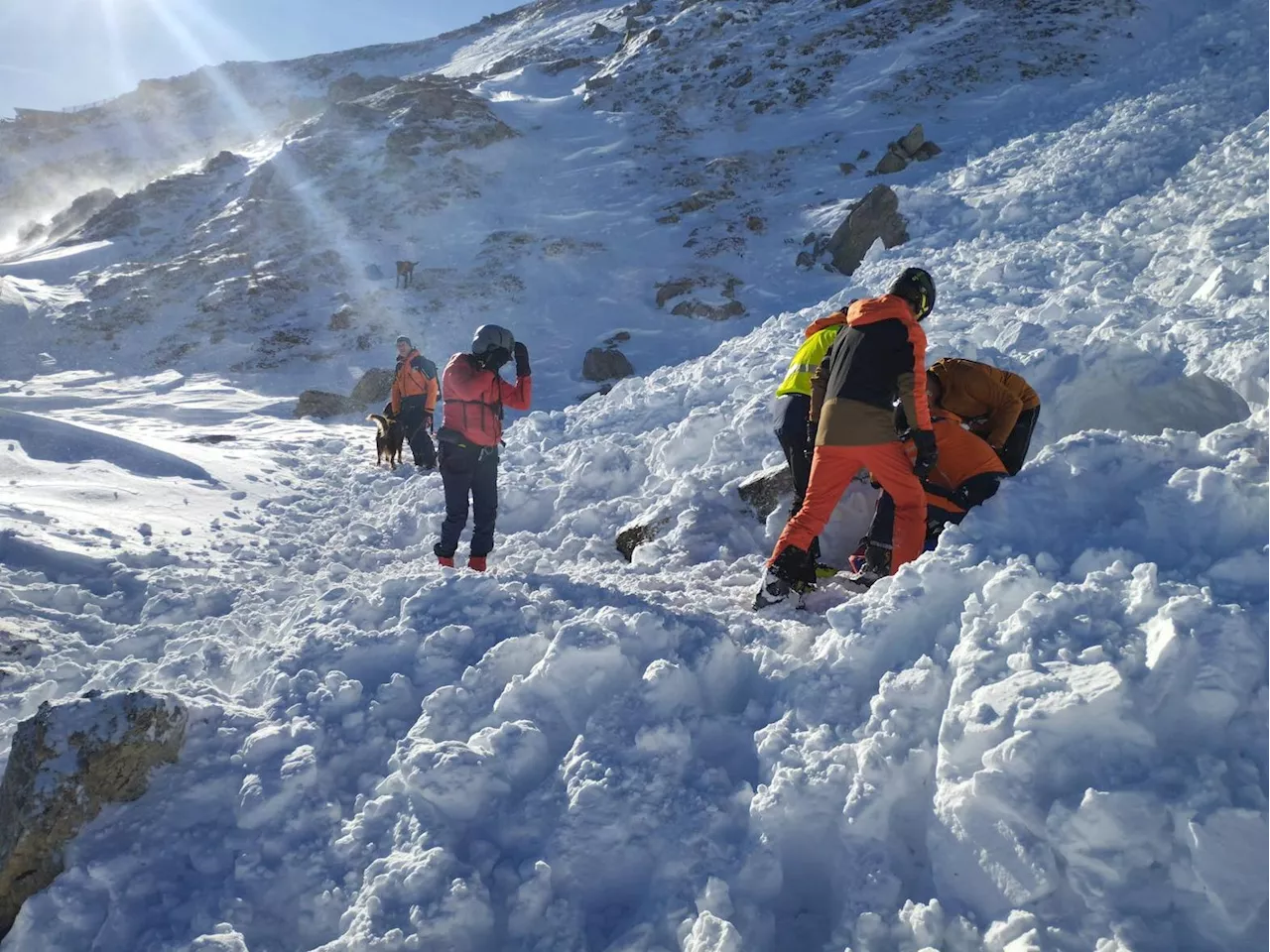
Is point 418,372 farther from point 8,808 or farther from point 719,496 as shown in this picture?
point 8,808

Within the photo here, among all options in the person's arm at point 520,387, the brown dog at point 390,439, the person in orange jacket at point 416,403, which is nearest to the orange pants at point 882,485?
the person's arm at point 520,387

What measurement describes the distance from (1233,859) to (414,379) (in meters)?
10.5

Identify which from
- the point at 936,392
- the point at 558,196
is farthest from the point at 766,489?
the point at 558,196

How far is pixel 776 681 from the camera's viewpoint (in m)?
3.43

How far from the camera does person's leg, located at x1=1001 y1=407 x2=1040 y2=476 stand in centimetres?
462

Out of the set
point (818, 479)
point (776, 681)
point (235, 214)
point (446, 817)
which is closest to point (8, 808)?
point (446, 817)

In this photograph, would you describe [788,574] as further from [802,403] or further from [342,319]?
[342,319]

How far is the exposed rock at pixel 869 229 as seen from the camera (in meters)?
15.5

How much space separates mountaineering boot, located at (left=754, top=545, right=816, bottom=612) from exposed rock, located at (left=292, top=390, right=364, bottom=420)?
13.6 m

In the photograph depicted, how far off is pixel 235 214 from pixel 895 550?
30718 millimetres

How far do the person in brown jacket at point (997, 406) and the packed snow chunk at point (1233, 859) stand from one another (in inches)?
105

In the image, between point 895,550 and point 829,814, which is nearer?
point 829,814

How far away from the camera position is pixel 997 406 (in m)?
4.67

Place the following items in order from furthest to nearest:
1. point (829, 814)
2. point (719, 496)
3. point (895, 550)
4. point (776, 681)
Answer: point (719, 496) < point (895, 550) < point (776, 681) < point (829, 814)
